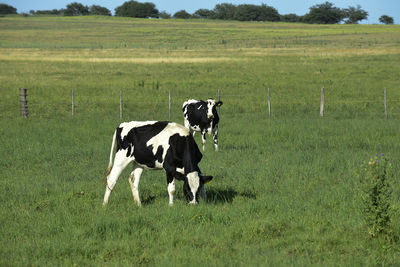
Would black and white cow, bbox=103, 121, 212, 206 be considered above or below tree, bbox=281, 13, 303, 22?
below

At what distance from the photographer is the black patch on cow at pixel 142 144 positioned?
9.99 metres

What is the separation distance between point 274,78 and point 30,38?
200 feet

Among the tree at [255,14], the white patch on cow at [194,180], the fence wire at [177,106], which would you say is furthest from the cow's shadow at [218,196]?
the tree at [255,14]

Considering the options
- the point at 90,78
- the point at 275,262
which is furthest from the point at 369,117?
the point at 90,78

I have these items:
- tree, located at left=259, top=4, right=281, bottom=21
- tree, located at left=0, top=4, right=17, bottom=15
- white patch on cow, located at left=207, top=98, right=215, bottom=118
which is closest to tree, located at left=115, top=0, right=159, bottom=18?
tree, located at left=259, top=4, right=281, bottom=21

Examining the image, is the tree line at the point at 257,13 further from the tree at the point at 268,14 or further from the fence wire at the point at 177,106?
the fence wire at the point at 177,106

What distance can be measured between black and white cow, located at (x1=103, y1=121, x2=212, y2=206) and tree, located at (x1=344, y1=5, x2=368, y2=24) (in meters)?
165

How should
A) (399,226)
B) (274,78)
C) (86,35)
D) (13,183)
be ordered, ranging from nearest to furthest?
1. (399,226)
2. (13,183)
3. (274,78)
4. (86,35)

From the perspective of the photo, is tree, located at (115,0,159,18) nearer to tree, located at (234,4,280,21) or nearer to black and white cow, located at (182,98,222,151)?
tree, located at (234,4,280,21)

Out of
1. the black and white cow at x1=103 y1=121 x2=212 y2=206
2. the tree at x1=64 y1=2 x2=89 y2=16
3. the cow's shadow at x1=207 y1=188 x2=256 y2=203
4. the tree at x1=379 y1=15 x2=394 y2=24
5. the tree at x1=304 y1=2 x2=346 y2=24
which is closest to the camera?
the black and white cow at x1=103 y1=121 x2=212 y2=206

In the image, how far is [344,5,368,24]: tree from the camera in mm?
165625

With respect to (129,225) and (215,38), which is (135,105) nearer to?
(129,225)

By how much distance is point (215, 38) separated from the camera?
91.2 m

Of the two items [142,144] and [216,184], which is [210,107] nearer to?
[216,184]
